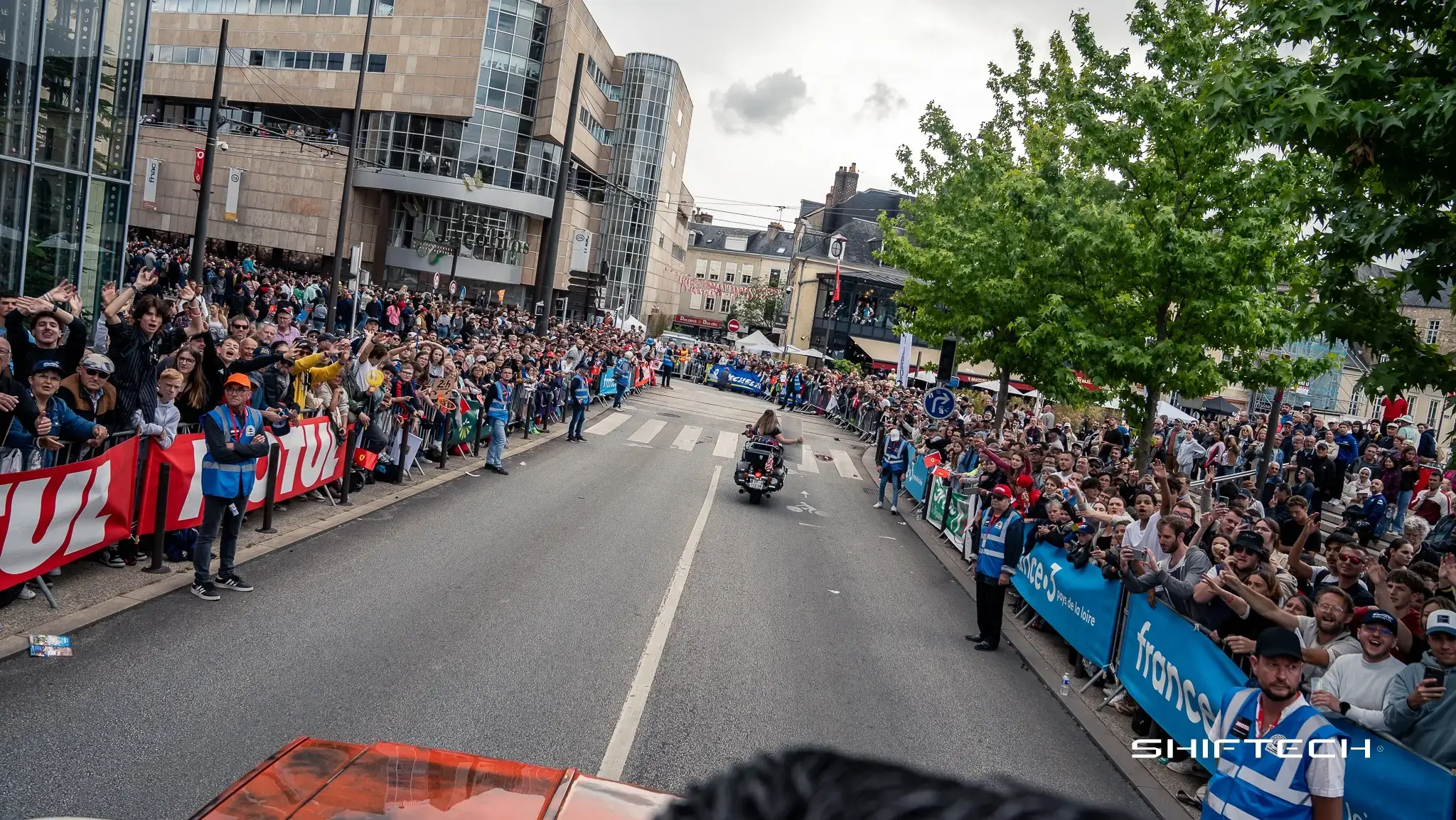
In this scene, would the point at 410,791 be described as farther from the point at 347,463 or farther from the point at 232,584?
the point at 347,463

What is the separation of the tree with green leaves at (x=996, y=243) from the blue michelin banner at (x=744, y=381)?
20249mm

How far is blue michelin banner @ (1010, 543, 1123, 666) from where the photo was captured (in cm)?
968

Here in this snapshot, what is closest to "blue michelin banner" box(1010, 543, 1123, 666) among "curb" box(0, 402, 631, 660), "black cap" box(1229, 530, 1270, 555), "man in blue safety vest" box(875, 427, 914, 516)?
"black cap" box(1229, 530, 1270, 555)

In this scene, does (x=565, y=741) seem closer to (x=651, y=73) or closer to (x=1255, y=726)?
(x=1255, y=726)

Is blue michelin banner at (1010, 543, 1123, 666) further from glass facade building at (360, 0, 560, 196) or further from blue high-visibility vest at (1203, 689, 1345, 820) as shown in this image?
glass facade building at (360, 0, 560, 196)

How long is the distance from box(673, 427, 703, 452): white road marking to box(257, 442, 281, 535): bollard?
49.0ft

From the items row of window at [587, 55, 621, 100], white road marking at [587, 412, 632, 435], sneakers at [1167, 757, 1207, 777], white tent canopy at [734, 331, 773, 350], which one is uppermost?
row of window at [587, 55, 621, 100]

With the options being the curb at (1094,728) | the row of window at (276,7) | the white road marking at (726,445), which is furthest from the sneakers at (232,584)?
the row of window at (276,7)

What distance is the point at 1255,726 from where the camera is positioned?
558 cm

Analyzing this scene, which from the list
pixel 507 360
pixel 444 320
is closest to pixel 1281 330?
pixel 507 360

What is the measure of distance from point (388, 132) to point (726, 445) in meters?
37.9

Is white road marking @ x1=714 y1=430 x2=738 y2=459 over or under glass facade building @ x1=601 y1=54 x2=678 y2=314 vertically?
under

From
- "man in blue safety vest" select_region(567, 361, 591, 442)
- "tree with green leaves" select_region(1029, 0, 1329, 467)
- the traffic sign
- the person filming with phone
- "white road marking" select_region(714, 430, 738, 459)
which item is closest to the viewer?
the person filming with phone

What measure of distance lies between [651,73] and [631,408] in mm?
48454
